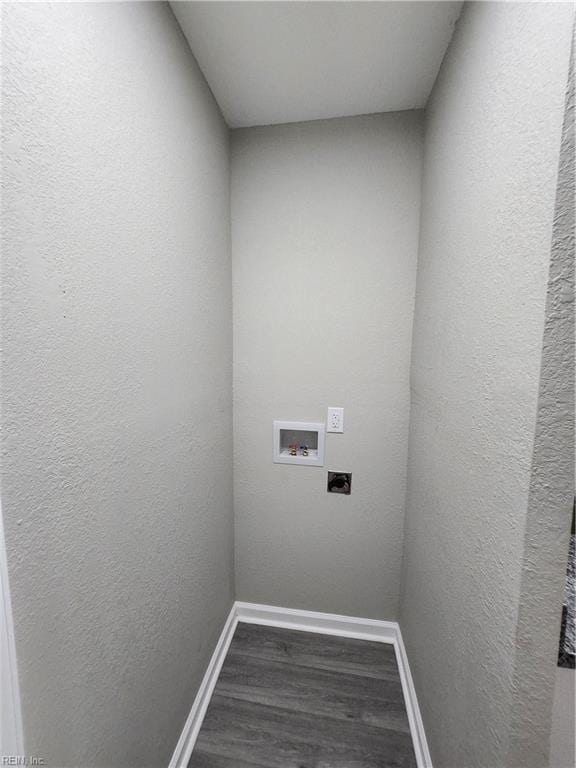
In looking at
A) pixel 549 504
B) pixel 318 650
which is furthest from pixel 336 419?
pixel 318 650

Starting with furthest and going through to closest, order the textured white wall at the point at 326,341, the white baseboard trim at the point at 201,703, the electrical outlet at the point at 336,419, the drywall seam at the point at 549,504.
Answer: the electrical outlet at the point at 336,419
the textured white wall at the point at 326,341
the white baseboard trim at the point at 201,703
the drywall seam at the point at 549,504

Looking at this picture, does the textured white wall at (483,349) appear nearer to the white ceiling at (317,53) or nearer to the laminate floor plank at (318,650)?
the white ceiling at (317,53)

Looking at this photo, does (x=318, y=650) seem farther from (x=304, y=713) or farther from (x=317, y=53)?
(x=317, y=53)

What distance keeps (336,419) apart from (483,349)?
2.82 feet

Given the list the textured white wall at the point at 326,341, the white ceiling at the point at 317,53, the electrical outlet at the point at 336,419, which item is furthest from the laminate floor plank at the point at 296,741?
the white ceiling at the point at 317,53

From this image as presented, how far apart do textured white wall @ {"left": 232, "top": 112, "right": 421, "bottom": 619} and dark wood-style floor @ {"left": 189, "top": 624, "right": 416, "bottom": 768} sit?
0.20 m

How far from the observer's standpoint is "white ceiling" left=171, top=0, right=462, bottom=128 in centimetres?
94

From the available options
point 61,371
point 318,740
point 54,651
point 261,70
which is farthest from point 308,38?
point 318,740

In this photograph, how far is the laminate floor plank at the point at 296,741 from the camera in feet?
3.70

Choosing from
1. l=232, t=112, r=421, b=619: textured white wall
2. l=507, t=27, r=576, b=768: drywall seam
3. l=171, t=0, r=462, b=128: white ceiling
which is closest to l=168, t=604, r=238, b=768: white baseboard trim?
l=232, t=112, r=421, b=619: textured white wall

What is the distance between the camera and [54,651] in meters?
0.61

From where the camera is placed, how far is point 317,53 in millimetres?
1076

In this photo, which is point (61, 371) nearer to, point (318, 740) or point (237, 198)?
point (237, 198)

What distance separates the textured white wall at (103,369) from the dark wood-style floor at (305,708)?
24 centimetres
